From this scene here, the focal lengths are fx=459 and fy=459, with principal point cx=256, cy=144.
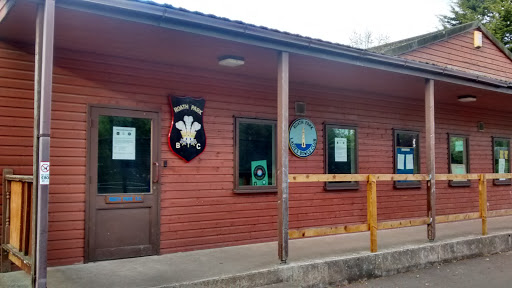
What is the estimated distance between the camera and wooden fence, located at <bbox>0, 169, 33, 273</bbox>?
14.6 ft

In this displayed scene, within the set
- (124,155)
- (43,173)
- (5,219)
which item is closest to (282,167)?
(124,155)

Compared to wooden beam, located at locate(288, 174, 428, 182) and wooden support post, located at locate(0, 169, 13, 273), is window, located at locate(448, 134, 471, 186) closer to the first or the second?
wooden beam, located at locate(288, 174, 428, 182)

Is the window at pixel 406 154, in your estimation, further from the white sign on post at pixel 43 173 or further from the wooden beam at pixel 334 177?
the white sign on post at pixel 43 173

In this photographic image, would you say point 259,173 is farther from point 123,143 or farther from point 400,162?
point 400,162

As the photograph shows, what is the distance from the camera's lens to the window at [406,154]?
955 centimetres

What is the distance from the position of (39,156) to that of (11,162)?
65.6 inches

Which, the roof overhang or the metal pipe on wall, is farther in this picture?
the roof overhang

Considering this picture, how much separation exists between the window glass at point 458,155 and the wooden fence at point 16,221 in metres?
9.01

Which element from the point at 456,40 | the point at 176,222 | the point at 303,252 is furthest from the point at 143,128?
the point at 456,40

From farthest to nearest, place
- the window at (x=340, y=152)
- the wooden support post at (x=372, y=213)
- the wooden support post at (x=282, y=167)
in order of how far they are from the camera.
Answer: the window at (x=340, y=152)
the wooden support post at (x=372, y=213)
the wooden support post at (x=282, y=167)

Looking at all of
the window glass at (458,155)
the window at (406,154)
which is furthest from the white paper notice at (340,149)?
the window glass at (458,155)

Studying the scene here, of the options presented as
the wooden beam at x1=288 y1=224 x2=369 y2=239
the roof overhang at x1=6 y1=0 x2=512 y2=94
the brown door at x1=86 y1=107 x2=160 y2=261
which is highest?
the roof overhang at x1=6 y1=0 x2=512 y2=94

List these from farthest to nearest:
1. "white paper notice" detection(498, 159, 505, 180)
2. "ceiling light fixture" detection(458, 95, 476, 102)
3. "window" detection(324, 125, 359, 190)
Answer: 1. "white paper notice" detection(498, 159, 505, 180)
2. "ceiling light fixture" detection(458, 95, 476, 102)
3. "window" detection(324, 125, 359, 190)

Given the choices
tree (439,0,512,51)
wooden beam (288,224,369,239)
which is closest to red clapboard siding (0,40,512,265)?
wooden beam (288,224,369,239)
